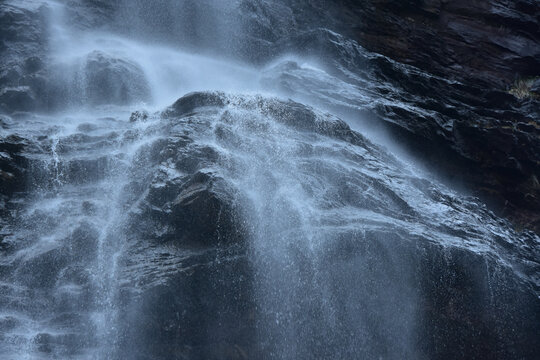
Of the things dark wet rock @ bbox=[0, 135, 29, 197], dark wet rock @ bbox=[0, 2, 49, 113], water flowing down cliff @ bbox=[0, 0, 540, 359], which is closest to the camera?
Result: water flowing down cliff @ bbox=[0, 0, 540, 359]

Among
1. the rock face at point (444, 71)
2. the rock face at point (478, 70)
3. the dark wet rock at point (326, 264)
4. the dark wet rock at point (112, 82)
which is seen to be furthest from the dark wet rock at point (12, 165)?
the rock face at point (478, 70)

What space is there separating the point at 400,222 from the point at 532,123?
6.51 meters

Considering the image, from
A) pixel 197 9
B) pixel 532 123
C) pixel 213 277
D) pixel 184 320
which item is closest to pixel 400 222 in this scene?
pixel 213 277

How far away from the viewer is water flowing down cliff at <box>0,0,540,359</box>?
666 centimetres

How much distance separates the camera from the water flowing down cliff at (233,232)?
21.9ft

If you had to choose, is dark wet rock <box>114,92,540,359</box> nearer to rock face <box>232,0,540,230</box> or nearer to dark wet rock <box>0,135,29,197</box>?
dark wet rock <box>0,135,29,197</box>

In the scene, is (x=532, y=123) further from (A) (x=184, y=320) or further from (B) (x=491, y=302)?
(A) (x=184, y=320)

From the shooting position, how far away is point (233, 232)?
7141 mm

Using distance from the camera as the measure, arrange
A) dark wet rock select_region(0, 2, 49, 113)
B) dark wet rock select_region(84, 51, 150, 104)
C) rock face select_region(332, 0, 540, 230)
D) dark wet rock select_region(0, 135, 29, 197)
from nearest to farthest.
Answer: dark wet rock select_region(0, 135, 29, 197) → dark wet rock select_region(0, 2, 49, 113) → dark wet rock select_region(84, 51, 150, 104) → rock face select_region(332, 0, 540, 230)

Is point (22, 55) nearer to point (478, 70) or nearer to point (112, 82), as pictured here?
point (112, 82)

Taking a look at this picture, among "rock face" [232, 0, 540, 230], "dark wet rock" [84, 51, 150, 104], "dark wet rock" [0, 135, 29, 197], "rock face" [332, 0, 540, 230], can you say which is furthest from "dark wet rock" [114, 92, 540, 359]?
"rock face" [332, 0, 540, 230]

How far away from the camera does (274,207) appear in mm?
7539

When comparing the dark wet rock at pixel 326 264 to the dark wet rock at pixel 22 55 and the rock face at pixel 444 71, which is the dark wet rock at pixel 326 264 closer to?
the rock face at pixel 444 71

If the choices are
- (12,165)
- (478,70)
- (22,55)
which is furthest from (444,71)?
(12,165)
